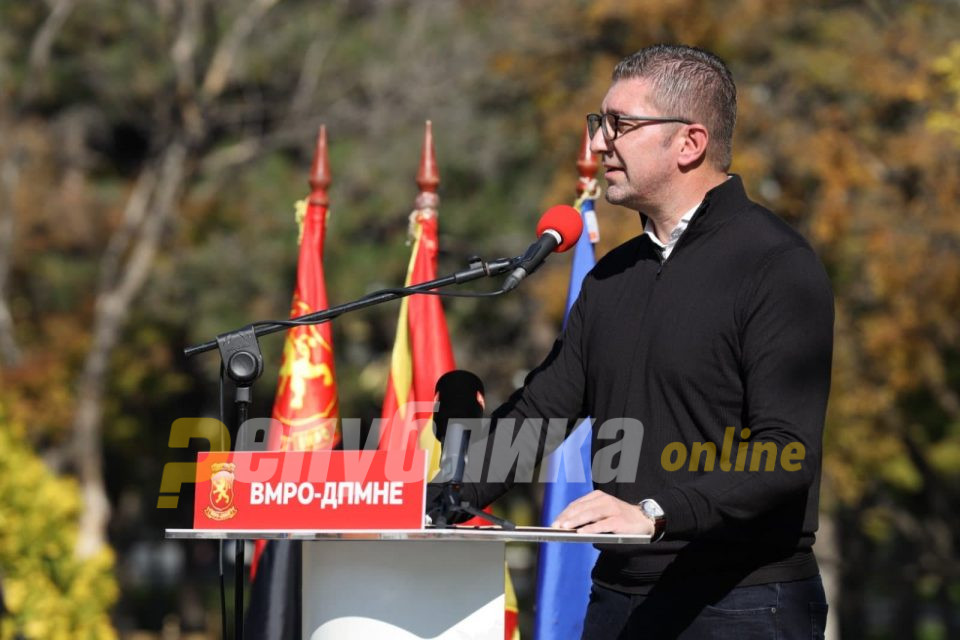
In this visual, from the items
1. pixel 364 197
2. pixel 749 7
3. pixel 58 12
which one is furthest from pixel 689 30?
pixel 58 12

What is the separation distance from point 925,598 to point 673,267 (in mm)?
24978

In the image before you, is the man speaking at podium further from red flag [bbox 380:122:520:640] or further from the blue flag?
red flag [bbox 380:122:520:640]

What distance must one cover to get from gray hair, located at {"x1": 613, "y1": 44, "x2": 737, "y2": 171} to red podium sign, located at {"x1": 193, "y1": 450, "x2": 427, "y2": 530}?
0.98m

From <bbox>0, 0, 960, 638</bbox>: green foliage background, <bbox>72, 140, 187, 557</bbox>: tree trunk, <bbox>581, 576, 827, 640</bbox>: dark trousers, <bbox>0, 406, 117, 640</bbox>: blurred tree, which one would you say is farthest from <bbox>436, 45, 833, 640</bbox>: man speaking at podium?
<bbox>72, 140, 187, 557</bbox>: tree trunk

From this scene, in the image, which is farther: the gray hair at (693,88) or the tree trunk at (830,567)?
the tree trunk at (830,567)

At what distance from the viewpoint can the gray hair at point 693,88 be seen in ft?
10.3

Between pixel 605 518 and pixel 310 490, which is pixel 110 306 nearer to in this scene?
pixel 310 490

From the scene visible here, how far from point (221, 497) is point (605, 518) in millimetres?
747

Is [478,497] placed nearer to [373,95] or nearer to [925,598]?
[373,95]

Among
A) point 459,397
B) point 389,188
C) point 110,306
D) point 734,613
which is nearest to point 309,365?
point 459,397

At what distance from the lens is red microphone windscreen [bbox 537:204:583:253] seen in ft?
11.0

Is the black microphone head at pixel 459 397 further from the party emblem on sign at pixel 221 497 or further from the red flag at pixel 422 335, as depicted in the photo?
the red flag at pixel 422 335

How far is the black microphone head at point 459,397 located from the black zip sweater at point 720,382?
184 mm

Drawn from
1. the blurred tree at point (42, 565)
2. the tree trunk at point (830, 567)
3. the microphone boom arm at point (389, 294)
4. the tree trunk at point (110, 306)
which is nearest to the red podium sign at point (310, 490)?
the microphone boom arm at point (389, 294)
